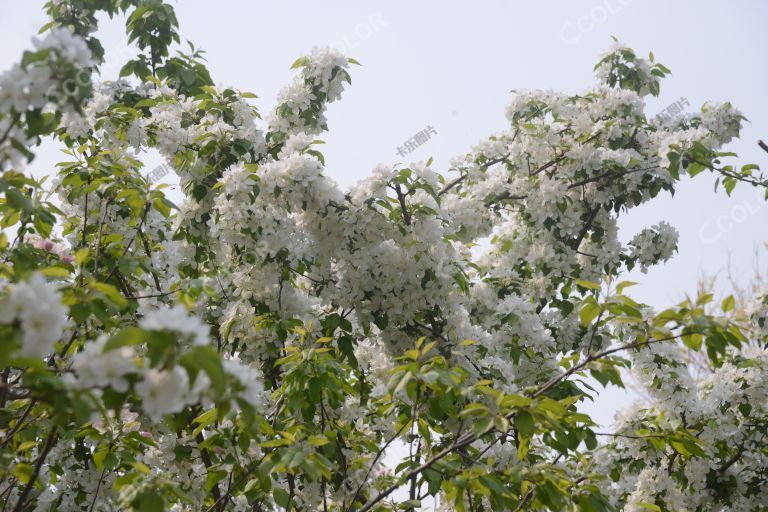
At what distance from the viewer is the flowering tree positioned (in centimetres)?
168

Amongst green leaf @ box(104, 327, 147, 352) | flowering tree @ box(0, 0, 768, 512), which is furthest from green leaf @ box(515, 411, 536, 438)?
green leaf @ box(104, 327, 147, 352)

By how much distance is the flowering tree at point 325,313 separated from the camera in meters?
1.68

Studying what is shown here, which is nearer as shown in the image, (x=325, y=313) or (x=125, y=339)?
(x=125, y=339)

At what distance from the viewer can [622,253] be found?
16.8ft

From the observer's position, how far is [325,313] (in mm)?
3773

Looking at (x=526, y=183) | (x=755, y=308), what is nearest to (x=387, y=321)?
(x=526, y=183)

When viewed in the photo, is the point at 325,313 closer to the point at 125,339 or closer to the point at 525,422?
the point at 525,422

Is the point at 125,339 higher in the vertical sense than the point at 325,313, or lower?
lower

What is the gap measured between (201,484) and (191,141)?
1.81 m

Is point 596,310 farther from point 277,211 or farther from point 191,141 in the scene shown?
point 191,141

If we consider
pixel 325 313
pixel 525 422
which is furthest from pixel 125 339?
pixel 325 313

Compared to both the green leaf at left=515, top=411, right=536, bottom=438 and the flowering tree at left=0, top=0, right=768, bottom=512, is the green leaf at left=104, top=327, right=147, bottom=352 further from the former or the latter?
the green leaf at left=515, top=411, right=536, bottom=438

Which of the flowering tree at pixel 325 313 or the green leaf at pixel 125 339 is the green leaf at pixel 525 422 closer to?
the flowering tree at pixel 325 313

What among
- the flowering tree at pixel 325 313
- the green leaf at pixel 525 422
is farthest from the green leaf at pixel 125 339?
the green leaf at pixel 525 422
